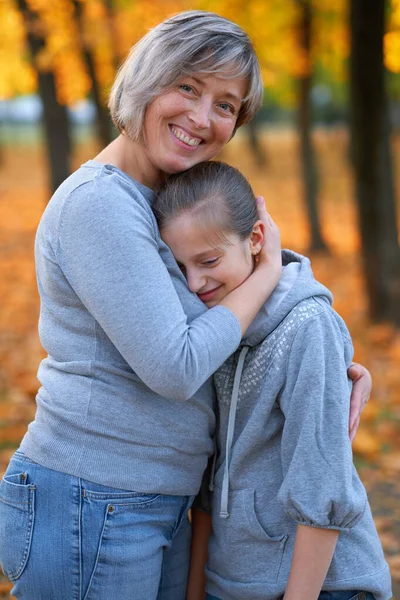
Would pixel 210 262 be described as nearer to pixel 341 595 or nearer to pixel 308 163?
pixel 341 595

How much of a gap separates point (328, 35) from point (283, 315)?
12088 mm

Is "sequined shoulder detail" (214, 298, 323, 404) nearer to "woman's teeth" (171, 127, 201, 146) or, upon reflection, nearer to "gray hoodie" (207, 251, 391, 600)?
"gray hoodie" (207, 251, 391, 600)

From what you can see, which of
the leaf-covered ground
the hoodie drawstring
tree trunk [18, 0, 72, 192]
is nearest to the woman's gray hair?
the hoodie drawstring

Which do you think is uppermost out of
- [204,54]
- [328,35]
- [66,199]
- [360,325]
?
[204,54]

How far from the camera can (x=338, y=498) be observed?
1823 millimetres

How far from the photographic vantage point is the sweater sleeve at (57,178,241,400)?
1.77 m

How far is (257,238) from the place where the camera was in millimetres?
2115

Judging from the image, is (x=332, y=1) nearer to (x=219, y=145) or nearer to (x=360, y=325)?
(x=360, y=325)

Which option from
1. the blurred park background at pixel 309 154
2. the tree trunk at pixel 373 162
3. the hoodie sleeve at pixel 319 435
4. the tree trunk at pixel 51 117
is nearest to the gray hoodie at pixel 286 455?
the hoodie sleeve at pixel 319 435

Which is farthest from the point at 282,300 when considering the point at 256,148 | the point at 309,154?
the point at 256,148

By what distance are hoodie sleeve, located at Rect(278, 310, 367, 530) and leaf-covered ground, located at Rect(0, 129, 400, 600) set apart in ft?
6.33

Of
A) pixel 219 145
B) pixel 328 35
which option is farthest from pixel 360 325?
pixel 328 35

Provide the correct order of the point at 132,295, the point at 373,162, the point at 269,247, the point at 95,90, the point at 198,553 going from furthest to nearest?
the point at 95,90 < the point at 373,162 < the point at 198,553 < the point at 269,247 < the point at 132,295

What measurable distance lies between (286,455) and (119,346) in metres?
0.51
